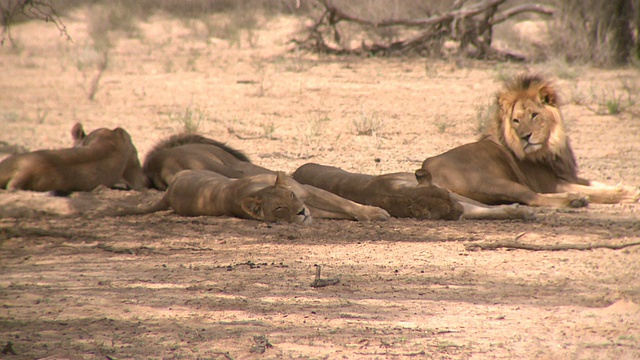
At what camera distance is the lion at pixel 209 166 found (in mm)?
6418

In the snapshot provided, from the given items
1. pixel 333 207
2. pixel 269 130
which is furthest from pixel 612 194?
pixel 269 130

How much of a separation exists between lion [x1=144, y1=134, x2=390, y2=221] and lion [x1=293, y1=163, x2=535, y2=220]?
9.9 inches

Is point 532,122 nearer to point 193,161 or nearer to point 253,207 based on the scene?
point 253,207

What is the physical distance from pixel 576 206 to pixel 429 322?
3.49 meters

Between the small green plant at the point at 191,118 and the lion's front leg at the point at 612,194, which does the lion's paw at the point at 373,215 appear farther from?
the small green plant at the point at 191,118

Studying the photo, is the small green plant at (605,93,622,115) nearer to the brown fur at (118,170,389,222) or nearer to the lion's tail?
the brown fur at (118,170,389,222)

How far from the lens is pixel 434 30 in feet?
55.3

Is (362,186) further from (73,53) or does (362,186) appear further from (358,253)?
(73,53)

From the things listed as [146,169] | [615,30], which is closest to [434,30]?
[615,30]

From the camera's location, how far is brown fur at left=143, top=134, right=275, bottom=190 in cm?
781

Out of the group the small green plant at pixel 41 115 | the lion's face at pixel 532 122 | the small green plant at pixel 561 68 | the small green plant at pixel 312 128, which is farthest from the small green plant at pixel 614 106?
the small green plant at pixel 41 115

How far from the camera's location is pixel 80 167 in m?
7.43

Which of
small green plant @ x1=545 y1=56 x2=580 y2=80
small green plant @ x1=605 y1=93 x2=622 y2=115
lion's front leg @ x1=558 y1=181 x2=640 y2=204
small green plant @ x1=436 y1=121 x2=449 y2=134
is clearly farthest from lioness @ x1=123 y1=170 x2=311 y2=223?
small green plant @ x1=545 y1=56 x2=580 y2=80

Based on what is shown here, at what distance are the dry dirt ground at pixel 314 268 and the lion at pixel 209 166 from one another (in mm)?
168
